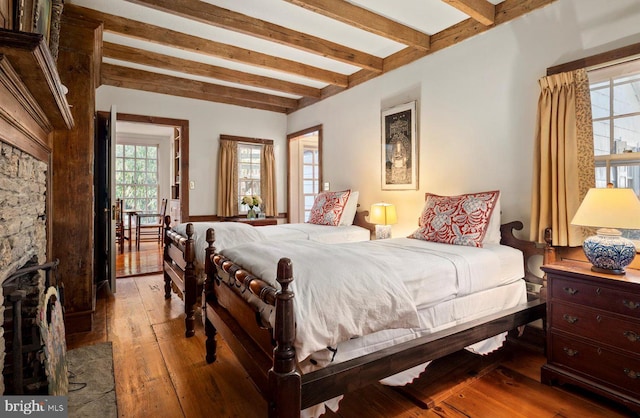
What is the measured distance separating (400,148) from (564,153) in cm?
167

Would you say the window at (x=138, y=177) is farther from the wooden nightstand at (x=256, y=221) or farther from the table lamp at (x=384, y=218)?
the table lamp at (x=384, y=218)

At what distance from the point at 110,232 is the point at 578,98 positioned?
14.0 ft

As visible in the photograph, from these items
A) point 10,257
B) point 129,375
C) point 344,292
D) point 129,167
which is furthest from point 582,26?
point 129,167

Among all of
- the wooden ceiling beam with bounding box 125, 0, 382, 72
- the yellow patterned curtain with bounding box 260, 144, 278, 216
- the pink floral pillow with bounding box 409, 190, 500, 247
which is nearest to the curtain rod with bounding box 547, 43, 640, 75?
the pink floral pillow with bounding box 409, 190, 500, 247

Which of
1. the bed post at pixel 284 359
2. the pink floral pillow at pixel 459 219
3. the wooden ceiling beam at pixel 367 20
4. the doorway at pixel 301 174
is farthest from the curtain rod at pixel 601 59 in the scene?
the doorway at pixel 301 174

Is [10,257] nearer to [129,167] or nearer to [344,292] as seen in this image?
[344,292]

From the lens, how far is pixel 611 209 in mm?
1831

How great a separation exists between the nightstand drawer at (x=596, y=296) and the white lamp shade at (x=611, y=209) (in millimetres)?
318

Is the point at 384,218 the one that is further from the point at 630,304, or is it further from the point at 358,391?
the point at 630,304

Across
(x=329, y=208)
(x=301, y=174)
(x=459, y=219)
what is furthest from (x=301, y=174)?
(x=459, y=219)

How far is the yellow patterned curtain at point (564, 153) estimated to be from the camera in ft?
7.66

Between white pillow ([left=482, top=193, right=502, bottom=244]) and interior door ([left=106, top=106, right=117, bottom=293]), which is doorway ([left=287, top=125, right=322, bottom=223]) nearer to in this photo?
interior door ([left=106, top=106, right=117, bottom=293])

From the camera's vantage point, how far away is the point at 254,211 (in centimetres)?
564

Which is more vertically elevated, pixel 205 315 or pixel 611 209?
pixel 611 209
